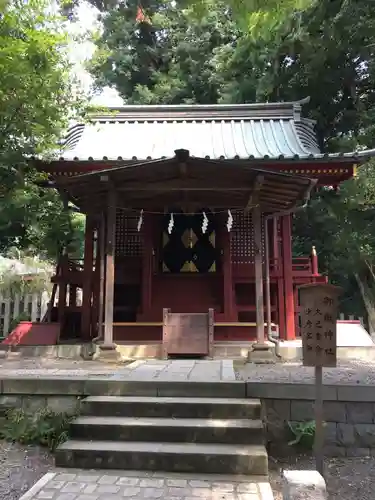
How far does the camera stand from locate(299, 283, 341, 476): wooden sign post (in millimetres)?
4262

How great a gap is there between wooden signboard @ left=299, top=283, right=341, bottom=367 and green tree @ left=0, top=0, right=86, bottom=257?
13.2 ft

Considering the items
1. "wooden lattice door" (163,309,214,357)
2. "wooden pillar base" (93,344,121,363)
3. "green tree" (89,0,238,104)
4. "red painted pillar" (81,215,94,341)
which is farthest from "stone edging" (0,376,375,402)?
"green tree" (89,0,238,104)

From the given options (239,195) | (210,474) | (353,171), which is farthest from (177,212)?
(210,474)

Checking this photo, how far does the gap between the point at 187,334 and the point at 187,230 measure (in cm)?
298

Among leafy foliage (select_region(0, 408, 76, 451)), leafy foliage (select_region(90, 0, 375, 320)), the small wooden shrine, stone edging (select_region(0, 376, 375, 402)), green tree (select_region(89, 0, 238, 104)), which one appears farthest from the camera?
green tree (select_region(89, 0, 238, 104))

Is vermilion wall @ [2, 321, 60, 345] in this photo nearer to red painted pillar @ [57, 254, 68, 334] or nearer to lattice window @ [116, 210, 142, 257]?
red painted pillar @ [57, 254, 68, 334]

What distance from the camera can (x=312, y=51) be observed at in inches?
550

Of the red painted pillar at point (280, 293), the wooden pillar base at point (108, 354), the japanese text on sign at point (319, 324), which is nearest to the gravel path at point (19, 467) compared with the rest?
the wooden pillar base at point (108, 354)

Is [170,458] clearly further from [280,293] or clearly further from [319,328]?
[280,293]

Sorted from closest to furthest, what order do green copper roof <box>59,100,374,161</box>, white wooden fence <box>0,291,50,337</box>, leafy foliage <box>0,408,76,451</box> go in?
leafy foliage <box>0,408,76,451</box> < green copper roof <box>59,100,374,161</box> < white wooden fence <box>0,291,50,337</box>

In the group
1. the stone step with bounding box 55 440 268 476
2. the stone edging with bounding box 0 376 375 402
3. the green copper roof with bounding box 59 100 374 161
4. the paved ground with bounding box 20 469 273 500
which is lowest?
the paved ground with bounding box 20 469 273 500

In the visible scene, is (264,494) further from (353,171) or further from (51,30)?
(353,171)

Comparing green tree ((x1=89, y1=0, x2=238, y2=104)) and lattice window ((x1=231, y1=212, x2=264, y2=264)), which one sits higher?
green tree ((x1=89, y1=0, x2=238, y2=104))

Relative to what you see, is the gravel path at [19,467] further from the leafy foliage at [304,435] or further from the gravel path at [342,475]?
the leafy foliage at [304,435]
